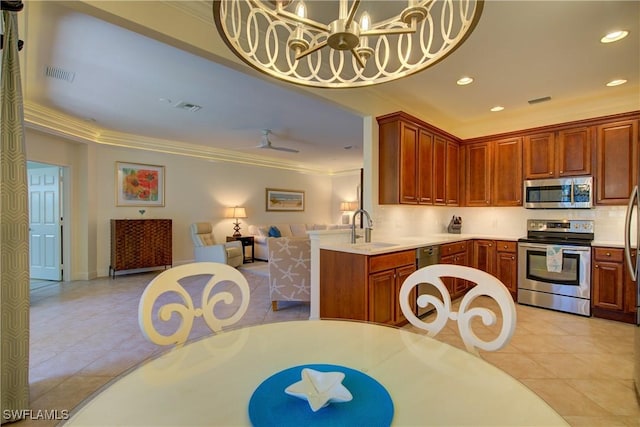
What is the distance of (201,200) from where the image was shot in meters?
6.99

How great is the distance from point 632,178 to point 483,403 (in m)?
4.18

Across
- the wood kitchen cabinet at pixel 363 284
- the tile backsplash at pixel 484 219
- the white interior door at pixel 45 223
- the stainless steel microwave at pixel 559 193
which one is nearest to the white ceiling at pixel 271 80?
the stainless steel microwave at pixel 559 193

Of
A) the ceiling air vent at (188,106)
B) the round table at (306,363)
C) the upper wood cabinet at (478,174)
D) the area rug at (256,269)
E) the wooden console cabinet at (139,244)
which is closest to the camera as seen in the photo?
the round table at (306,363)

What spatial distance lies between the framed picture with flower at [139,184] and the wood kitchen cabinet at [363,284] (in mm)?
4712

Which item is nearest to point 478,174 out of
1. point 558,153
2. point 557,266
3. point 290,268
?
point 558,153

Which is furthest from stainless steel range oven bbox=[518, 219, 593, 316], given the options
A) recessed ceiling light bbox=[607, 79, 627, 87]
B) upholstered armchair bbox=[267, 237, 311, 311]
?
upholstered armchair bbox=[267, 237, 311, 311]

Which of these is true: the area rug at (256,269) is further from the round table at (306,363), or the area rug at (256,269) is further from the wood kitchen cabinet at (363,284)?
the round table at (306,363)

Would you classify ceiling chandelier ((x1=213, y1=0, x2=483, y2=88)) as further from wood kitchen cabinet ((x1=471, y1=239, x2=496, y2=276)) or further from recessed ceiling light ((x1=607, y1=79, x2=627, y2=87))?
wood kitchen cabinet ((x1=471, y1=239, x2=496, y2=276))

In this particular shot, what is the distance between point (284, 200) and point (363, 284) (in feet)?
20.2

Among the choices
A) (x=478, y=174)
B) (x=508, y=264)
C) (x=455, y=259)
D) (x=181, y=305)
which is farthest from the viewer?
(x=478, y=174)

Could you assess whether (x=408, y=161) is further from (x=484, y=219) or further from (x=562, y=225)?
(x=562, y=225)

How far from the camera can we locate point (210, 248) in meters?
6.20

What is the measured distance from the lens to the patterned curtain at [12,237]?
5.59 ft

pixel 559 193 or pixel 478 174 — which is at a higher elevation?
pixel 478 174
